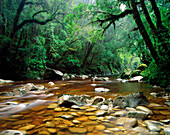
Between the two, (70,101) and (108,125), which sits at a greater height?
(70,101)

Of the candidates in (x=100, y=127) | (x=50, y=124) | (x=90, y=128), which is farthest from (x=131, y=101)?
(x=50, y=124)

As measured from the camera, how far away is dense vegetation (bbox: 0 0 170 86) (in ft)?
12.8

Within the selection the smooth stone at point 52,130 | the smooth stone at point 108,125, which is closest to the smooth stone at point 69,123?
the smooth stone at point 52,130

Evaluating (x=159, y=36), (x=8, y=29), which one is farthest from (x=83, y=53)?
(x=159, y=36)

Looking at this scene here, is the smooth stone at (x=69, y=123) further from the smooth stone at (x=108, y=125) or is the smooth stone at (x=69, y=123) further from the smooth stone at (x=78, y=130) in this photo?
the smooth stone at (x=108, y=125)

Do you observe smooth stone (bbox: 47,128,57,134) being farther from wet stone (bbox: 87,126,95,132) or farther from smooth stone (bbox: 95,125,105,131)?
smooth stone (bbox: 95,125,105,131)

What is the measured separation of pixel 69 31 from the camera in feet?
23.7

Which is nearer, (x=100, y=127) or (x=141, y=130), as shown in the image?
(x=141, y=130)

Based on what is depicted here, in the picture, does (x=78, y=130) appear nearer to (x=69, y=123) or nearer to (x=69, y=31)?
(x=69, y=123)

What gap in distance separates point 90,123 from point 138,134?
716 millimetres

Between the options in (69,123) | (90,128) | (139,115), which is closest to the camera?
(90,128)

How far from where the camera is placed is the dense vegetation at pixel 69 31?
3.91m

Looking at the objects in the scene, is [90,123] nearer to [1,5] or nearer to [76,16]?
[76,16]

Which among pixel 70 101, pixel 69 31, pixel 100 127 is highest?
pixel 69 31
